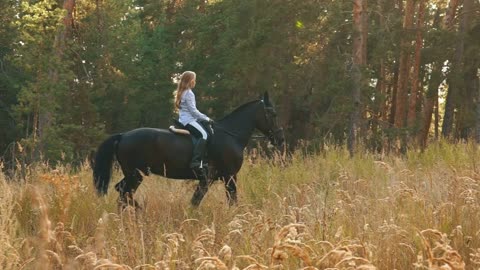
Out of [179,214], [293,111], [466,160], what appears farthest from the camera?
[293,111]

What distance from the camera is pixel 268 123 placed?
9094 mm

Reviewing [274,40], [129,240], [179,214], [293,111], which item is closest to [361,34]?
[274,40]

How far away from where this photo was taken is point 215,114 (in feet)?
101

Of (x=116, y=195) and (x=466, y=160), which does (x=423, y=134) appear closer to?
(x=466, y=160)

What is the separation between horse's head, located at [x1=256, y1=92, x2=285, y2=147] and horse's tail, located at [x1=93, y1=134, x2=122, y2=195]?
2475 millimetres

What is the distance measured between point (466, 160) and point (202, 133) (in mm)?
4898

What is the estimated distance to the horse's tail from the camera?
7.64 metres

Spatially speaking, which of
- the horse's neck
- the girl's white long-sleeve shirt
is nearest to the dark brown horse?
the horse's neck

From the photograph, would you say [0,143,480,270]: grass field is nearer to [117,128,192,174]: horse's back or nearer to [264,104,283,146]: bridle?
[117,128,192,174]: horse's back

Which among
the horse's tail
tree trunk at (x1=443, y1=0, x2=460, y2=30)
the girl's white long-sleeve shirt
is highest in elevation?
tree trunk at (x1=443, y1=0, x2=460, y2=30)

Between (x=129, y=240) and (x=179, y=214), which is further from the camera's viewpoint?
(x=179, y=214)

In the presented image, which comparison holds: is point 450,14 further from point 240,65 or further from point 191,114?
point 191,114

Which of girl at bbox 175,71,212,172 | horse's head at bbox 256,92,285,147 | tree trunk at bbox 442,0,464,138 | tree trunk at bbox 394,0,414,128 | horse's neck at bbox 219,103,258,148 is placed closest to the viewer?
girl at bbox 175,71,212,172

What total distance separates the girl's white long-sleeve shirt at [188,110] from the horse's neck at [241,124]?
73 cm
